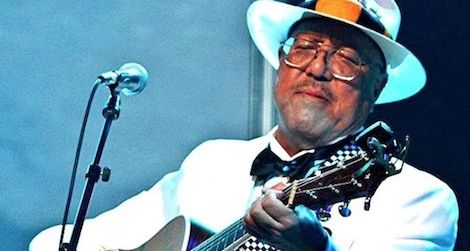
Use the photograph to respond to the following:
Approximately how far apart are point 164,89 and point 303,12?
0.84 metres

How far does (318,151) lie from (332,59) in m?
0.25

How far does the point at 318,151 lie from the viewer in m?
2.10

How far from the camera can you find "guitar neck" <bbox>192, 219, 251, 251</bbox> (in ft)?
6.43

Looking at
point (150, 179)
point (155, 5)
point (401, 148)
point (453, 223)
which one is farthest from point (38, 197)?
point (401, 148)

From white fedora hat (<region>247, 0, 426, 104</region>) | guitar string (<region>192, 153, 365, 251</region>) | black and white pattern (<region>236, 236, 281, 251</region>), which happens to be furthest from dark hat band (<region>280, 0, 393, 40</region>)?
black and white pattern (<region>236, 236, 281, 251</region>)

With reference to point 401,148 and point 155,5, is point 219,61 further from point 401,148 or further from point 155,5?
point 401,148

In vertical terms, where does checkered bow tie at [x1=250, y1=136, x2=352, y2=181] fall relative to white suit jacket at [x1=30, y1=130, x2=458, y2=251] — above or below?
above

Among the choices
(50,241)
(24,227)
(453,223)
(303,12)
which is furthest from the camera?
(24,227)

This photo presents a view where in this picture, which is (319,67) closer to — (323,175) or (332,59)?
(332,59)

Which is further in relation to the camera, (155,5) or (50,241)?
(155,5)

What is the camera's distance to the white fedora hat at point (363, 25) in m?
2.27

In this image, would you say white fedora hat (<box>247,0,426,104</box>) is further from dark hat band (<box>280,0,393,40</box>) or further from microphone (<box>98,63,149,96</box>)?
microphone (<box>98,63,149,96</box>)

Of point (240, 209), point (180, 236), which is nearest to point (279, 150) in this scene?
point (240, 209)

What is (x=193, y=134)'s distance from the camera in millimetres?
3105
